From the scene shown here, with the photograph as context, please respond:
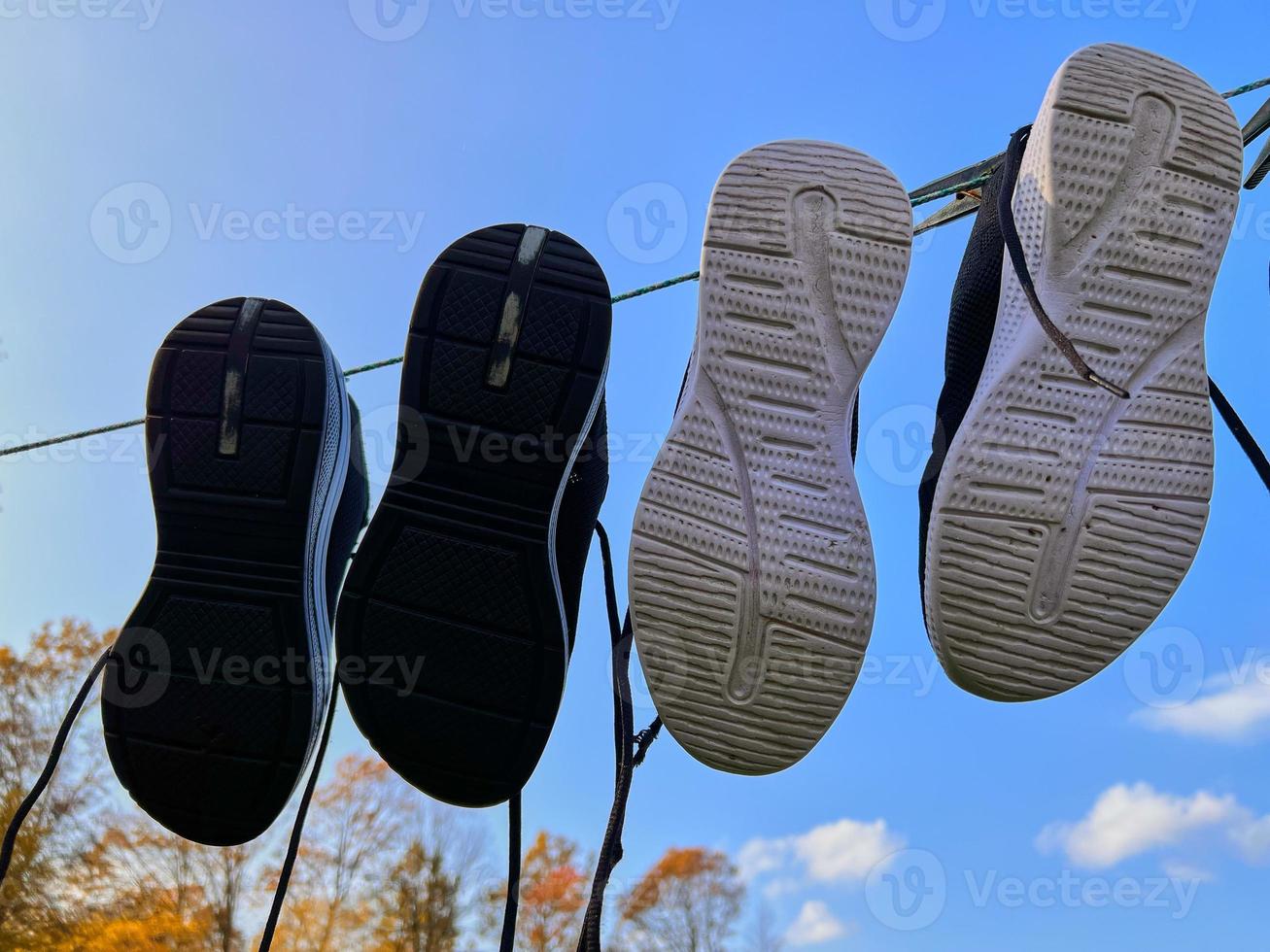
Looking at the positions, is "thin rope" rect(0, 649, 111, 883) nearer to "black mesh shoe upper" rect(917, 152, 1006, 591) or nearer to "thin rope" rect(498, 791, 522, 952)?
"thin rope" rect(498, 791, 522, 952)

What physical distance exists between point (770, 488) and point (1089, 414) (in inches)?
21.3

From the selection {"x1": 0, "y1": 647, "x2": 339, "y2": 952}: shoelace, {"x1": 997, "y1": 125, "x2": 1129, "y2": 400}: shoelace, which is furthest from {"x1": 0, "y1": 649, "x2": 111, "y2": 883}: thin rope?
{"x1": 997, "y1": 125, "x2": 1129, "y2": 400}: shoelace

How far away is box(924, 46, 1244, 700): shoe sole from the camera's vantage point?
193cm

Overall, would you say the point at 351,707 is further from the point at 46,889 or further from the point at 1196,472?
the point at 46,889

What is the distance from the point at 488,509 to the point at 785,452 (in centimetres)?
52

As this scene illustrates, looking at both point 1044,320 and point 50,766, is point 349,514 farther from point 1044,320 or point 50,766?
point 1044,320

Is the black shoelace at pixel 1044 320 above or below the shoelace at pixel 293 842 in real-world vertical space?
above

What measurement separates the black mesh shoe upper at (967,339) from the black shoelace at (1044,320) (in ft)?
0.39

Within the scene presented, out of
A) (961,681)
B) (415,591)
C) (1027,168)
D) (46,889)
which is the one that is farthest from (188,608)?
(46,889)

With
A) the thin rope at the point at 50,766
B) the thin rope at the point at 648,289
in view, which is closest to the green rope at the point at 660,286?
the thin rope at the point at 648,289

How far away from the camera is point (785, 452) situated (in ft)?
6.49

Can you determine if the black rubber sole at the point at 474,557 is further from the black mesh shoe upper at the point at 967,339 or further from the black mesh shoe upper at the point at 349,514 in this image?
the black mesh shoe upper at the point at 967,339

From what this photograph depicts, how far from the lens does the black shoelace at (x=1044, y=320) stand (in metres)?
1.92

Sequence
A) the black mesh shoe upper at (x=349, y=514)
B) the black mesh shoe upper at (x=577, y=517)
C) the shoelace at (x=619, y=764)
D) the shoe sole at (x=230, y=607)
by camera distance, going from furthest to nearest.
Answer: the black mesh shoe upper at (x=349, y=514) < the black mesh shoe upper at (x=577, y=517) < the shoe sole at (x=230, y=607) < the shoelace at (x=619, y=764)
